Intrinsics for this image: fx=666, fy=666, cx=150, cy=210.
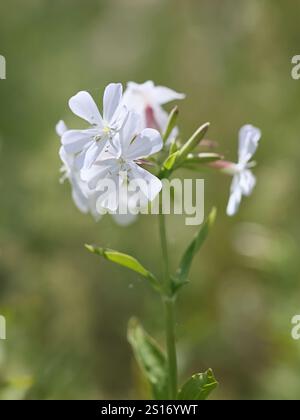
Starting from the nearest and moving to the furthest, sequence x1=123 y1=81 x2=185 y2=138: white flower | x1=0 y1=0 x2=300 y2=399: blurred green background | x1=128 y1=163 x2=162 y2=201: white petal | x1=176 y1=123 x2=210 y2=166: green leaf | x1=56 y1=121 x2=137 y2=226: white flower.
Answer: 1. x1=128 y1=163 x2=162 y2=201: white petal
2. x1=176 y1=123 x2=210 y2=166: green leaf
3. x1=56 y1=121 x2=137 y2=226: white flower
4. x1=123 y1=81 x2=185 y2=138: white flower
5. x1=0 y1=0 x2=300 y2=399: blurred green background

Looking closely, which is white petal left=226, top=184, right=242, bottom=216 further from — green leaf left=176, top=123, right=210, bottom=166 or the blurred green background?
the blurred green background

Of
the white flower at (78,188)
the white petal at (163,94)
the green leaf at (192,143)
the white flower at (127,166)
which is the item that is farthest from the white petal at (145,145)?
the white petal at (163,94)

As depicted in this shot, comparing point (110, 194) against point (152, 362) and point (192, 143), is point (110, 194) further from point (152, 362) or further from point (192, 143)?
point (152, 362)

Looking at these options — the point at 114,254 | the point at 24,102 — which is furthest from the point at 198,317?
the point at 24,102

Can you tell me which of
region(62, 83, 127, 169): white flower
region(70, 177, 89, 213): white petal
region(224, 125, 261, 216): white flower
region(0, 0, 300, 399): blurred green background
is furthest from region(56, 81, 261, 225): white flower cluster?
region(0, 0, 300, 399): blurred green background

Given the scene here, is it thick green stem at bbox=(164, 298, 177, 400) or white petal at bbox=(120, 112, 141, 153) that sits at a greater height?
white petal at bbox=(120, 112, 141, 153)

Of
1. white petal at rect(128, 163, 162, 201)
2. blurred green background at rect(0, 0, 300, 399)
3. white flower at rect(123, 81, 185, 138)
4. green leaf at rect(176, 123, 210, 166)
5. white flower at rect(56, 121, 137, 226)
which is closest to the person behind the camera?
white petal at rect(128, 163, 162, 201)
